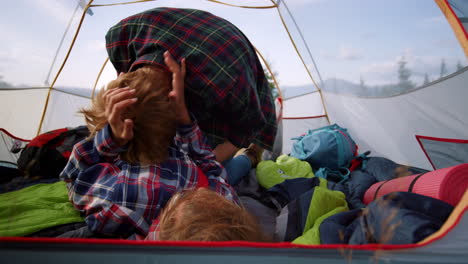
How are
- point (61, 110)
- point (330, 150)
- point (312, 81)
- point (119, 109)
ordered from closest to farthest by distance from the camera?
point (119, 109) < point (330, 150) < point (61, 110) < point (312, 81)

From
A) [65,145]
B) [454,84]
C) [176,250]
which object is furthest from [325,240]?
[65,145]

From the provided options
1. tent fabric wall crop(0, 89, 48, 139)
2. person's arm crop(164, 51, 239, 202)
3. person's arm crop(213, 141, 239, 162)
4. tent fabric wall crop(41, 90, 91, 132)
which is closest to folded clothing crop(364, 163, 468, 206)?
person's arm crop(164, 51, 239, 202)

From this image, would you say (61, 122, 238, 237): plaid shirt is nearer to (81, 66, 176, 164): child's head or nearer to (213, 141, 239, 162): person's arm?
(81, 66, 176, 164): child's head

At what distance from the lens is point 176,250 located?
1.93 feet

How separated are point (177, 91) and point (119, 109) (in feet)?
0.67

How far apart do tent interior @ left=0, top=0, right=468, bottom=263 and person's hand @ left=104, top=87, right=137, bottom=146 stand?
1.10 feet

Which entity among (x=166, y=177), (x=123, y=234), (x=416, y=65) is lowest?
(x=123, y=234)

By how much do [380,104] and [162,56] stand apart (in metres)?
1.12

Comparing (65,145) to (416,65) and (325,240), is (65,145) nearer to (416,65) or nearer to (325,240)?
(325,240)

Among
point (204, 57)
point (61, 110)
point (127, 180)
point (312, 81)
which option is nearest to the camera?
point (127, 180)

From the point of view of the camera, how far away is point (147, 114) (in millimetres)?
886

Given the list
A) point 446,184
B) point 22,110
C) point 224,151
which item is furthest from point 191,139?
point 22,110

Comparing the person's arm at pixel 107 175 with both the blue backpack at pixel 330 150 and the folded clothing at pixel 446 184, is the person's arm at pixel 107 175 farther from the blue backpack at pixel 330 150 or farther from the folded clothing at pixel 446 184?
the blue backpack at pixel 330 150

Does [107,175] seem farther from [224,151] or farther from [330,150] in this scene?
[330,150]
